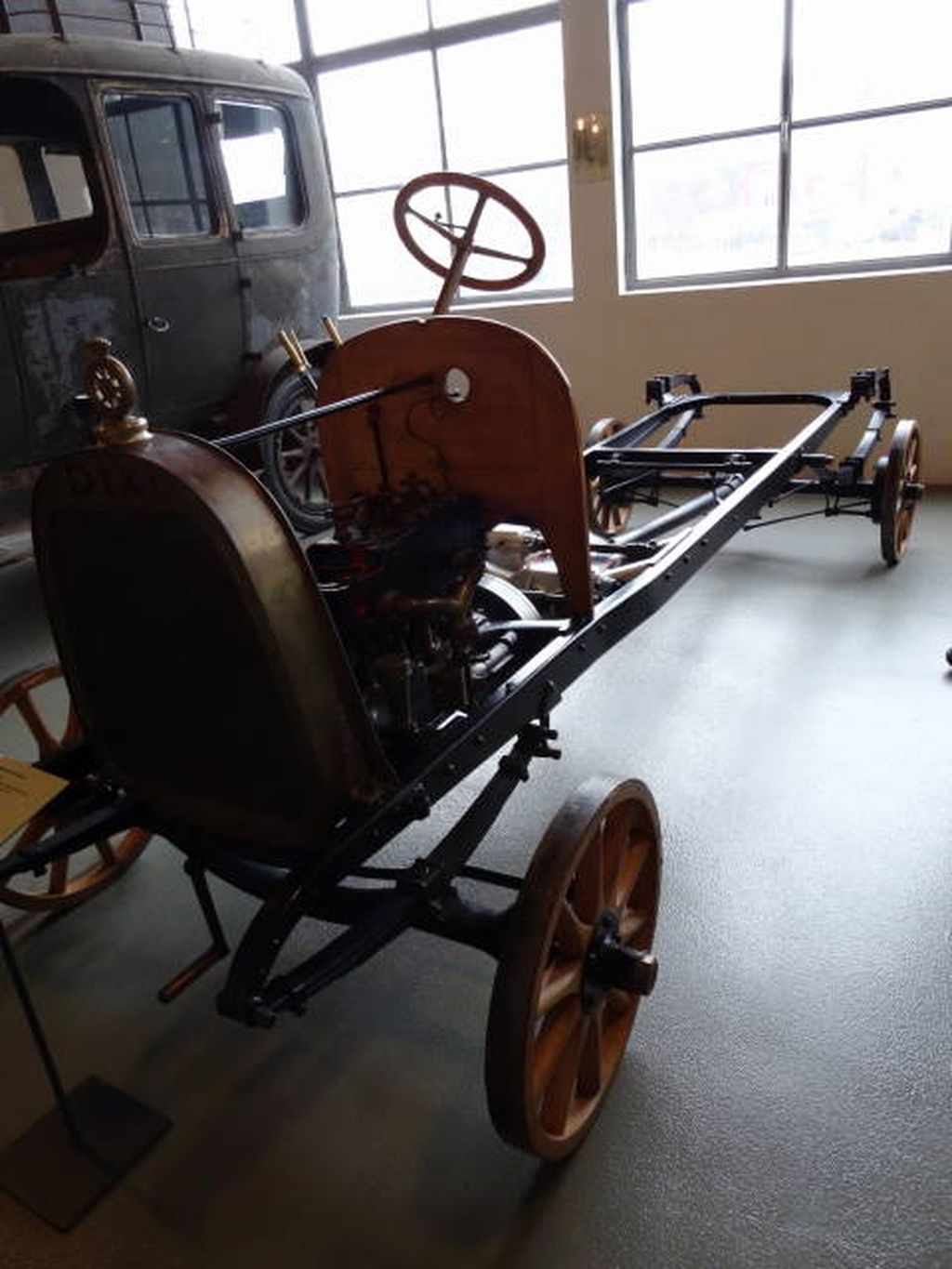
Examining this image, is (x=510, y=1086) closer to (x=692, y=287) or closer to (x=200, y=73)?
(x=200, y=73)

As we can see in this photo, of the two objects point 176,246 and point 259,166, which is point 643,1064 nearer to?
point 176,246

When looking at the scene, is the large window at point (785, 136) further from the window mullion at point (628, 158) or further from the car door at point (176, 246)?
the car door at point (176, 246)

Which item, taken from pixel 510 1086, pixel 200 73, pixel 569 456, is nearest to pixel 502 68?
pixel 200 73

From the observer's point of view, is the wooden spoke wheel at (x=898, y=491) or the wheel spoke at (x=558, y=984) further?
the wooden spoke wheel at (x=898, y=491)

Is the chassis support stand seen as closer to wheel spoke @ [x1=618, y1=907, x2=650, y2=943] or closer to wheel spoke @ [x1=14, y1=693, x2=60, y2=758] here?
wheel spoke @ [x1=14, y1=693, x2=60, y2=758]

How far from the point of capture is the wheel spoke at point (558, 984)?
139 cm

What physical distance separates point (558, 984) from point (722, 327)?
4.67m

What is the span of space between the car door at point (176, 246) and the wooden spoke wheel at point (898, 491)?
10.1 feet

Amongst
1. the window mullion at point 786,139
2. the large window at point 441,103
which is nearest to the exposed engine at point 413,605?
the window mullion at point 786,139

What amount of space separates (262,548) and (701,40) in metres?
5.35

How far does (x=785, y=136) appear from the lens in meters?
5.13

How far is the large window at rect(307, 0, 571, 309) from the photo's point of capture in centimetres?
591

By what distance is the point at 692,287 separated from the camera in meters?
5.39

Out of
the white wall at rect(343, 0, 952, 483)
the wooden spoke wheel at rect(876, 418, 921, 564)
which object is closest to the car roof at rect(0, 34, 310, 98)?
the white wall at rect(343, 0, 952, 483)
